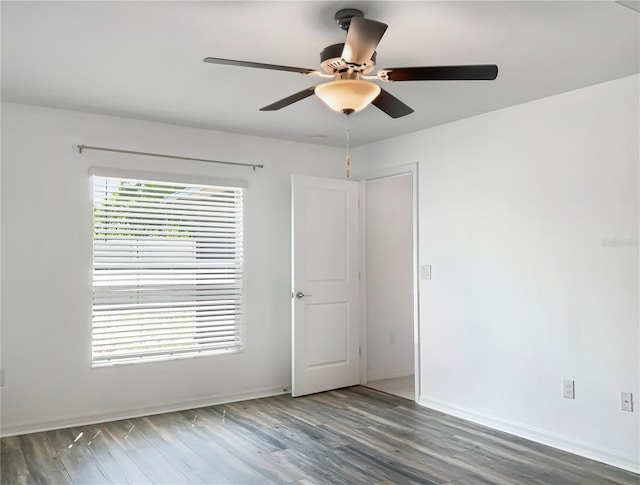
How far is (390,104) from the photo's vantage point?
2.96 metres

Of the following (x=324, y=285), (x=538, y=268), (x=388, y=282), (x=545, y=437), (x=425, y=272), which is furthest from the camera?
(x=388, y=282)

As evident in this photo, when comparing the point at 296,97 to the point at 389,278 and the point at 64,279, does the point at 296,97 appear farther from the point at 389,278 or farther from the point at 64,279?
the point at 389,278

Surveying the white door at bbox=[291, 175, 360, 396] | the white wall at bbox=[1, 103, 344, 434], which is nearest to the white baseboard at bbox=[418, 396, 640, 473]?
the white door at bbox=[291, 175, 360, 396]

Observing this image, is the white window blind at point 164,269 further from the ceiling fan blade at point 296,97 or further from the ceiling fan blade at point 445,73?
the ceiling fan blade at point 445,73

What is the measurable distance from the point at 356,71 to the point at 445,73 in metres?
0.44

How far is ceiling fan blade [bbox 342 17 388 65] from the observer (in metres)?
2.14

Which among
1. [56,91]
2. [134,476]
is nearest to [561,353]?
[134,476]

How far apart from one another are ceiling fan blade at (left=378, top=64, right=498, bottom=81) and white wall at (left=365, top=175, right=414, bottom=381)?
122 inches

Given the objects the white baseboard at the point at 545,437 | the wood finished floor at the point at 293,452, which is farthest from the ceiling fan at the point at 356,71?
the white baseboard at the point at 545,437

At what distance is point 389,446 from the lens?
3.66 meters

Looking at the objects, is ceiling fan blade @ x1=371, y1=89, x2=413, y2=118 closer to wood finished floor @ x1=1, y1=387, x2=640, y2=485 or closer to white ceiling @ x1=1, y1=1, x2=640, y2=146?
white ceiling @ x1=1, y1=1, x2=640, y2=146

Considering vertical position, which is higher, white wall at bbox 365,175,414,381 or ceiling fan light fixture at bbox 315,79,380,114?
ceiling fan light fixture at bbox 315,79,380,114

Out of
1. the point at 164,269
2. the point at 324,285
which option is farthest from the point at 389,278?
the point at 164,269

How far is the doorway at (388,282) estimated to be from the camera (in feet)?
18.7
